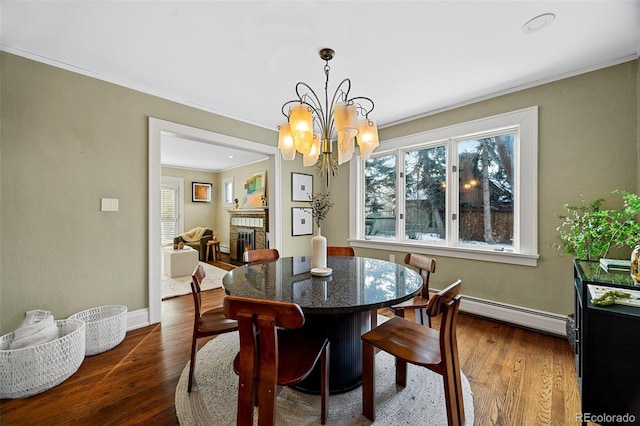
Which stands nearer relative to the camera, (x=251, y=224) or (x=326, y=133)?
(x=326, y=133)

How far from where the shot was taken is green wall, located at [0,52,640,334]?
6.66 feet

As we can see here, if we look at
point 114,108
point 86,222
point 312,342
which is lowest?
point 312,342

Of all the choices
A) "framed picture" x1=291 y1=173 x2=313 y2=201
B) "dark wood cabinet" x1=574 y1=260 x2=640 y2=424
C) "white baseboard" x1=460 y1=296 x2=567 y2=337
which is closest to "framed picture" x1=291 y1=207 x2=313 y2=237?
"framed picture" x1=291 y1=173 x2=313 y2=201

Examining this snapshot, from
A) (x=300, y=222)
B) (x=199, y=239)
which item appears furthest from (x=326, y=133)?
(x=199, y=239)

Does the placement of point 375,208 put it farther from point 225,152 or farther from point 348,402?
point 225,152

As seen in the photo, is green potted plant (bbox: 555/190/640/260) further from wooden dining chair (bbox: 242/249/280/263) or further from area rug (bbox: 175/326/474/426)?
wooden dining chair (bbox: 242/249/280/263)

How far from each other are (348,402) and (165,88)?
127 inches

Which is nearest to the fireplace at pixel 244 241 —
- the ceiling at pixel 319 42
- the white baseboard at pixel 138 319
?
the white baseboard at pixel 138 319

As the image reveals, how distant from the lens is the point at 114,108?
8.05 ft

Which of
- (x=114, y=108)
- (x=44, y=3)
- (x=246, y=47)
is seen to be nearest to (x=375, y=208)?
(x=246, y=47)

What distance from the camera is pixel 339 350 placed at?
1.66 metres

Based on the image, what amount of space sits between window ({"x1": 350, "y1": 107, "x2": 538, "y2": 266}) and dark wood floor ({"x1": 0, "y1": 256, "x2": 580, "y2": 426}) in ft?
2.99

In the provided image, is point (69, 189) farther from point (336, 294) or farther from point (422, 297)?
point (422, 297)

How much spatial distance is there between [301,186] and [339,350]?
287 cm
